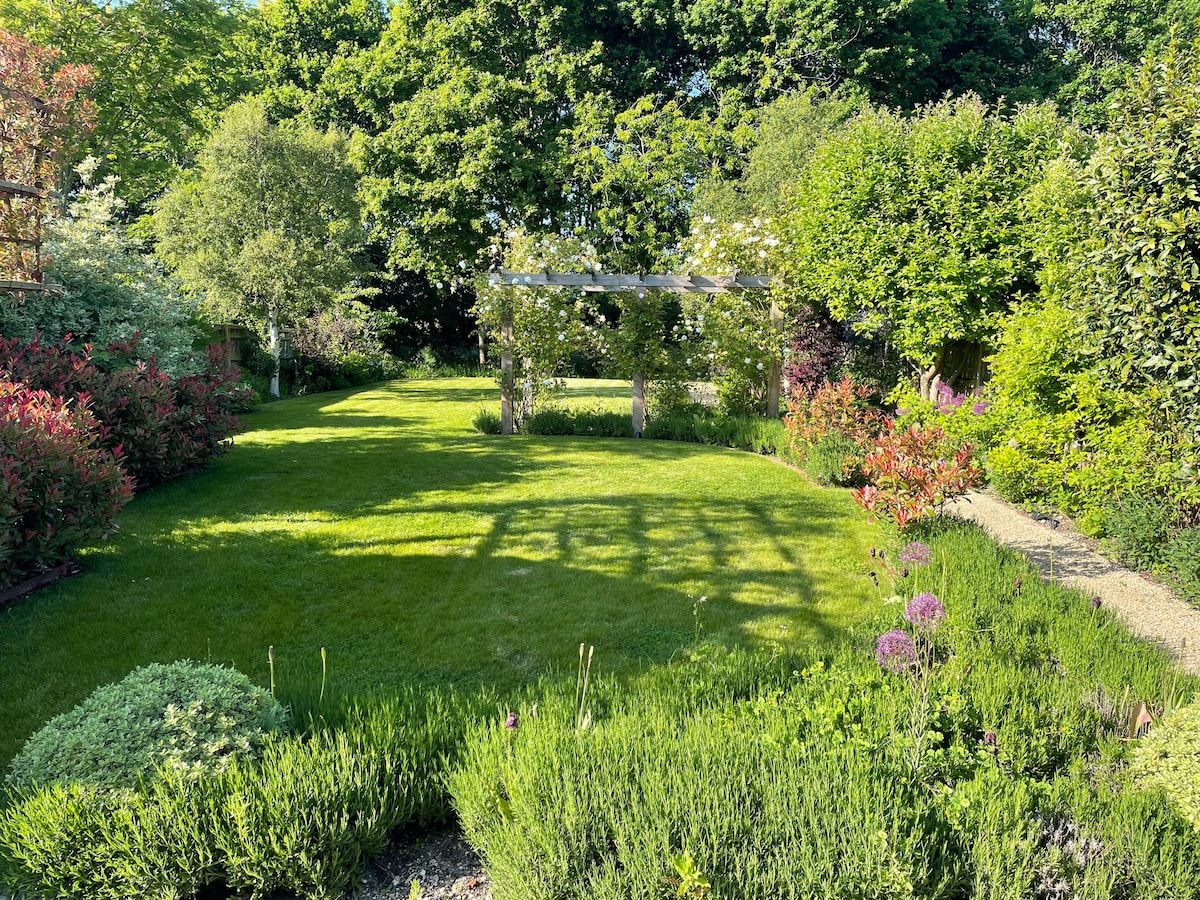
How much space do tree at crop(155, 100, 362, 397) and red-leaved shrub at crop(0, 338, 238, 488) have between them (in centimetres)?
739

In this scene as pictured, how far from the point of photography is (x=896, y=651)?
2752 millimetres

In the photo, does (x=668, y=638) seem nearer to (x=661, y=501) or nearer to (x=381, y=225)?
(x=661, y=501)

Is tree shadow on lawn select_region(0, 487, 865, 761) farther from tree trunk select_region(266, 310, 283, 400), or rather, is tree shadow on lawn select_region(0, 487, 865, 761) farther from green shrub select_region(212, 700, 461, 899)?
tree trunk select_region(266, 310, 283, 400)

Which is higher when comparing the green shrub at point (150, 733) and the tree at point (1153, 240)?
the tree at point (1153, 240)

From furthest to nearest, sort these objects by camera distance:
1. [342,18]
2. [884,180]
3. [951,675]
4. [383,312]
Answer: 1. [342,18]
2. [383,312]
3. [884,180]
4. [951,675]

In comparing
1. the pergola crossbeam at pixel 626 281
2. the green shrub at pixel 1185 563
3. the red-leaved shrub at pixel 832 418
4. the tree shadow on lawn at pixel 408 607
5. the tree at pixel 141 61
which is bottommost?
the tree shadow on lawn at pixel 408 607

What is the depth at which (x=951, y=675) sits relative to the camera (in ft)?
9.96

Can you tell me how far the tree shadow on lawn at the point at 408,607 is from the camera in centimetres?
382

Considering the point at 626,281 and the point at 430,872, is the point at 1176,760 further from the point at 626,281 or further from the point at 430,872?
the point at 626,281

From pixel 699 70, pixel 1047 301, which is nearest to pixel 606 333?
pixel 1047 301

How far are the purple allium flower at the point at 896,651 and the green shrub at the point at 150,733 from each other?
2.33m

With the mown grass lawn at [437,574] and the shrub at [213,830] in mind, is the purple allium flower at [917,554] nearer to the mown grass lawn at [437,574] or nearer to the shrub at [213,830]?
the mown grass lawn at [437,574]

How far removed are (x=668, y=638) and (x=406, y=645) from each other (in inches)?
60.9

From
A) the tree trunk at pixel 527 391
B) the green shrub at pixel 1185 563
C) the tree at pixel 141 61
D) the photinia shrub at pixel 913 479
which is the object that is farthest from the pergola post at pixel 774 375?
the tree at pixel 141 61
